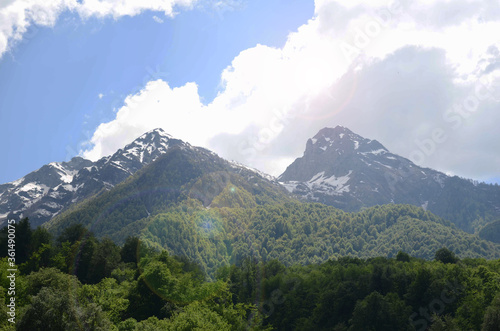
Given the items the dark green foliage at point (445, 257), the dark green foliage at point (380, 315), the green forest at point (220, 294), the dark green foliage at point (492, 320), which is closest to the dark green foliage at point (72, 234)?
the green forest at point (220, 294)

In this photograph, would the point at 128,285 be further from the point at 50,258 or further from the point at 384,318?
the point at 384,318

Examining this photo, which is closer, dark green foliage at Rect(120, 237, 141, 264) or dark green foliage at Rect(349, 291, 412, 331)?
dark green foliage at Rect(349, 291, 412, 331)

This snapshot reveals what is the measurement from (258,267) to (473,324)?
88.7m

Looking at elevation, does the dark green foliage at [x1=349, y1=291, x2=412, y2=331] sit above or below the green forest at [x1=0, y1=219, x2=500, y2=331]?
below

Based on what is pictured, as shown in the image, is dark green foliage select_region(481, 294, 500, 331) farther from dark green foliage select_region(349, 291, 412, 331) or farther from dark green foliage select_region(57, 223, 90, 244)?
dark green foliage select_region(57, 223, 90, 244)

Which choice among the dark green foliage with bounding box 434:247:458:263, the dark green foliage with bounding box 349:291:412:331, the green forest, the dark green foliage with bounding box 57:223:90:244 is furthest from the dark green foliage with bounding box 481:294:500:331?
the dark green foliage with bounding box 57:223:90:244

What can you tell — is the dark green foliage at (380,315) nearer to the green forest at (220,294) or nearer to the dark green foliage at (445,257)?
the green forest at (220,294)

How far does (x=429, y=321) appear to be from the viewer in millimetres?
92938

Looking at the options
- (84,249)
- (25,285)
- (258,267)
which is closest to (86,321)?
(25,285)

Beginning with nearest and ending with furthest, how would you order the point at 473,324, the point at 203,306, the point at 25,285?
the point at 25,285, the point at 203,306, the point at 473,324

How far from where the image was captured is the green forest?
54516 millimetres

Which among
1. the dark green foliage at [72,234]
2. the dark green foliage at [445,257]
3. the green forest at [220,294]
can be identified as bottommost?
the green forest at [220,294]

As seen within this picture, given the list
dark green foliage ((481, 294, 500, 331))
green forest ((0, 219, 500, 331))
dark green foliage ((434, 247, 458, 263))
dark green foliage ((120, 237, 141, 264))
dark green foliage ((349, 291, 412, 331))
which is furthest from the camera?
dark green foliage ((434, 247, 458, 263))

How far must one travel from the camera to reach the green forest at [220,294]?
54.5m
